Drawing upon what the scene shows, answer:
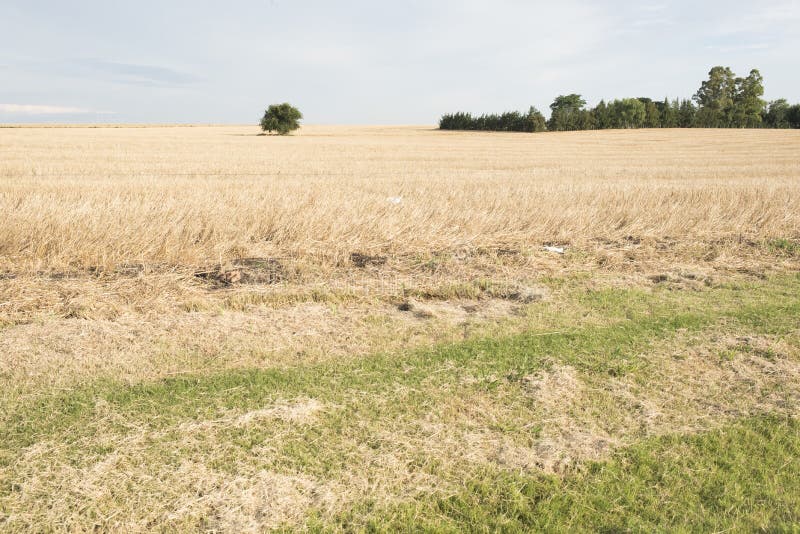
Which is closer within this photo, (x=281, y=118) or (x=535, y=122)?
(x=281, y=118)

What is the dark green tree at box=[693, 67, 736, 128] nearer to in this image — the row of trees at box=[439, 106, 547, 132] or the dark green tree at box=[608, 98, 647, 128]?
the dark green tree at box=[608, 98, 647, 128]

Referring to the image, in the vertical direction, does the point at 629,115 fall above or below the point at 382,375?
above

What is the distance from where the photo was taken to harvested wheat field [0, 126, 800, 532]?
2.82 metres

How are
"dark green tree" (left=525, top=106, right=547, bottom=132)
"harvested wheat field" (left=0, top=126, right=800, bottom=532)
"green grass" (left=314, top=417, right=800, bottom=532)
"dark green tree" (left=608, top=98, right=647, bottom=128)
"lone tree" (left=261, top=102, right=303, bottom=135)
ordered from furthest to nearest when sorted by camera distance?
"dark green tree" (left=608, top=98, right=647, bottom=128) < "dark green tree" (left=525, top=106, right=547, bottom=132) < "lone tree" (left=261, top=102, right=303, bottom=135) < "harvested wheat field" (left=0, top=126, right=800, bottom=532) < "green grass" (left=314, top=417, right=800, bottom=532)

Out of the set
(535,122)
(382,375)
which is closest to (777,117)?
(535,122)

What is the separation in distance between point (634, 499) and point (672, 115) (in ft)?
303

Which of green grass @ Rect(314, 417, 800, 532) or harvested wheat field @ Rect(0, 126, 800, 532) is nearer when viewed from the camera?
green grass @ Rect(314, 417, 800, 532)

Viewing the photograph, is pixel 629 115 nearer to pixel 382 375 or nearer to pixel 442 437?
pixel 382 375

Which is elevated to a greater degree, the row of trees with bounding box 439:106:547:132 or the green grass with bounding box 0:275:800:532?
the row of trees with bounding box 439:106:547:132

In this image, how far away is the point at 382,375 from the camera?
163 inches

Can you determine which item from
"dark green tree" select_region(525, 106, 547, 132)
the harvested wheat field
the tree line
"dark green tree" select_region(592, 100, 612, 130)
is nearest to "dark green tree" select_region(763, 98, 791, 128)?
the tree line

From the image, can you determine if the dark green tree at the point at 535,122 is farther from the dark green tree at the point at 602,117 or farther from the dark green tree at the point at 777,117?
the dark green tree at the point at 777,117

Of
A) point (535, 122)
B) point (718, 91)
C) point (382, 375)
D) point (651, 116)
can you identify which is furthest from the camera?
point (718, 91)

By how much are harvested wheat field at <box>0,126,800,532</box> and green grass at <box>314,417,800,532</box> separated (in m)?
0.01
